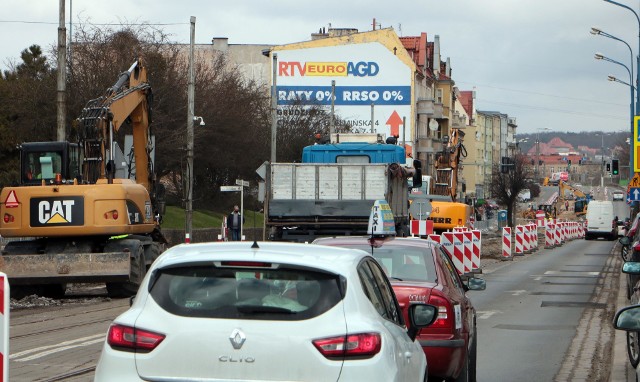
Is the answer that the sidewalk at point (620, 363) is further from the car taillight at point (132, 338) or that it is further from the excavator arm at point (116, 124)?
the excavator arm at point (116, 124)

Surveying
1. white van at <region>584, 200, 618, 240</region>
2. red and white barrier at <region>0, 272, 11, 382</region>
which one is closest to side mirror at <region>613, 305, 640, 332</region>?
red and white barrier at <region>0, 272, 11, 382</region>

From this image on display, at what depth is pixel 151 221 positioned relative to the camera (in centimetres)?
2498

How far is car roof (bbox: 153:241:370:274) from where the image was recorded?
19.7 ft

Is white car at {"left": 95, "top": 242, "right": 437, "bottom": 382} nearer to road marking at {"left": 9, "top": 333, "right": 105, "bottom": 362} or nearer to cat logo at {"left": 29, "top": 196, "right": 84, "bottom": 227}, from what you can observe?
road marking at {"left": 9, "top": 333, "right": 105, "bottom": 362}

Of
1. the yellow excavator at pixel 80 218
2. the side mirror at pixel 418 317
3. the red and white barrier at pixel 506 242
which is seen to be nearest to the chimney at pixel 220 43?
the red and white barrier at pixel 506 242

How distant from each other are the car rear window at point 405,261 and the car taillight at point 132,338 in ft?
15.3

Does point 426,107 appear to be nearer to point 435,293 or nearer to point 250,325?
point 435,293

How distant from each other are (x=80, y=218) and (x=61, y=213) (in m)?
0.38

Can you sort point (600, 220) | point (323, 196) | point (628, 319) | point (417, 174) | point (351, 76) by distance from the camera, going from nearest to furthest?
point (628, 319), point (323, 196), point (417, 174), point (600, 220), point (351, 76)

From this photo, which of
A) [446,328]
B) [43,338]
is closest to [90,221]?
[43,338]

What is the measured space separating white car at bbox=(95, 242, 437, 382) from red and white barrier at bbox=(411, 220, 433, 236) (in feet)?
73.4

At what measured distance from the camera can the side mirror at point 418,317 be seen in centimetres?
736

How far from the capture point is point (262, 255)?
6.05 m

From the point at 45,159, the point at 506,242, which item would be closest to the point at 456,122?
the point at 506,242
